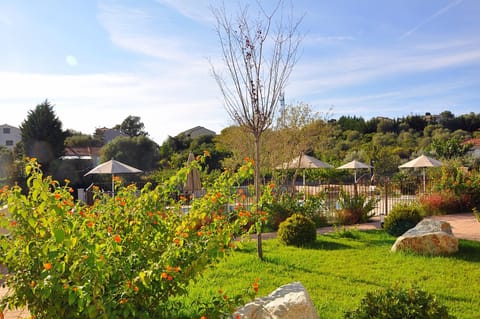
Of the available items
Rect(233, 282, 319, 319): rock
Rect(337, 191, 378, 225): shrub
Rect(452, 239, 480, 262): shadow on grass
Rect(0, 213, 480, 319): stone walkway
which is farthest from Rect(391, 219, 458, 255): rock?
Rect(233, 282, 319, 319): rock

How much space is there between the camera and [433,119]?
42188 millimetres

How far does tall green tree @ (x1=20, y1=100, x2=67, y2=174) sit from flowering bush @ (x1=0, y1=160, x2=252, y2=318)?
2385 cm

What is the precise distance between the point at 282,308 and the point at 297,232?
177 inches

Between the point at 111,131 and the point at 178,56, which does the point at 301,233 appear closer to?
the point at 178,56

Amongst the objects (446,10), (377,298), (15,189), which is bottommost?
(377,298)

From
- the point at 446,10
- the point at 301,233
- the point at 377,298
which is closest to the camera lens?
the point at 377,298

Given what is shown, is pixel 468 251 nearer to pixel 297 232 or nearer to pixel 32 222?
pixel 297 232

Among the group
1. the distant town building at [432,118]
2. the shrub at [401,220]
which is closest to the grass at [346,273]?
the shrub at [401,220]

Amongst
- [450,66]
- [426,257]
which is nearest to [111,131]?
[450,66]

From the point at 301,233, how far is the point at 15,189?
5757 millimetres

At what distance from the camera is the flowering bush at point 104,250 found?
7.97 ft

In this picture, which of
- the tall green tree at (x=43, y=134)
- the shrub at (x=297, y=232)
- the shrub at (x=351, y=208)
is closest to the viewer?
the shrub at (x=297, y=232)

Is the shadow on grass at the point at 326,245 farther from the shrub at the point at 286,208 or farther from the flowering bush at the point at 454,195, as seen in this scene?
the flowering bush at the point at 454,195

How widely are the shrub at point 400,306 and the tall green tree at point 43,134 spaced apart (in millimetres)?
24913
